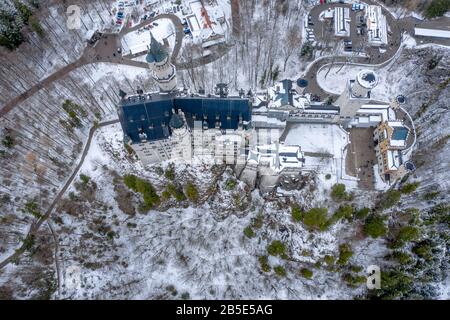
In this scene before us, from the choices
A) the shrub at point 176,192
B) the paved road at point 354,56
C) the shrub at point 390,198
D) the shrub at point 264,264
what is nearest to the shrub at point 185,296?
the shrub at point 264,264

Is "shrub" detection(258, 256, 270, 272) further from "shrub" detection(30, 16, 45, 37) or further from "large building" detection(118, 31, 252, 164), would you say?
"shrub" detection(30, 16, 45, 37)

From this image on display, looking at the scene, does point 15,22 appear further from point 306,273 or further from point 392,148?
point 392,148

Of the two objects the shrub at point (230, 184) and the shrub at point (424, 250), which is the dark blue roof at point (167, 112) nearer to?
the shrub at point (230, 184)

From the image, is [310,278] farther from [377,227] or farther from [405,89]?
[405,89]

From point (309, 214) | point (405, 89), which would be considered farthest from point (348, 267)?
point (405, 89)

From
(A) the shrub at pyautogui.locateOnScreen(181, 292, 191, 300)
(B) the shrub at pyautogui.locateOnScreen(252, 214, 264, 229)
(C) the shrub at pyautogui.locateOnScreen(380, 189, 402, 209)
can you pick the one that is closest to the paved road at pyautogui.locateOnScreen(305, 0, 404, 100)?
(C) the shrub at pyautogui.locateOnScreen(380, 189, 402, 209)

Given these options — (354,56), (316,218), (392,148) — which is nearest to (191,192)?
(316,218)
